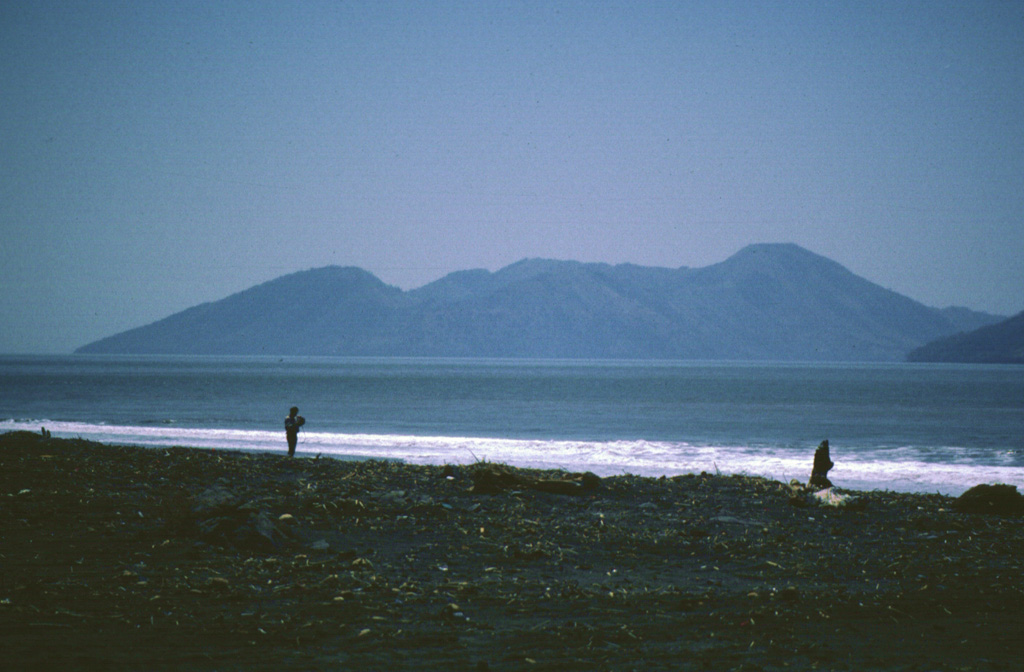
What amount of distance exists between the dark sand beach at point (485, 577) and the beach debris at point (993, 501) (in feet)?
1.23

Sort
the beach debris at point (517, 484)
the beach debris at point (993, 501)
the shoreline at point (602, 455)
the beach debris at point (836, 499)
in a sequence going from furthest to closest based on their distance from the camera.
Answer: the shoreline at point (602, 455) < the beach debris at point (517, 484) < the beach debris at point (993, 501) < the beach debris at point (836, 499)

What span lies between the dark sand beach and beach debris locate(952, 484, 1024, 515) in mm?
375

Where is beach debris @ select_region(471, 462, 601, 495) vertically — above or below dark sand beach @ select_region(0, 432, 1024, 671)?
above

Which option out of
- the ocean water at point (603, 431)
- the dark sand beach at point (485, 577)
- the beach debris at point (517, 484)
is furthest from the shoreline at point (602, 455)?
the dark sand beach at point (485, 577)

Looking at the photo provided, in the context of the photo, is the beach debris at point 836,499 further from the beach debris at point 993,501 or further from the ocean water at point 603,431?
the ocean water at point 603,431

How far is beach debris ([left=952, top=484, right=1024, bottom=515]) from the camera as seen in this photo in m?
13.1

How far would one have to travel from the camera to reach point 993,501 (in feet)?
43.8

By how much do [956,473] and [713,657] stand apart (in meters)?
22.6

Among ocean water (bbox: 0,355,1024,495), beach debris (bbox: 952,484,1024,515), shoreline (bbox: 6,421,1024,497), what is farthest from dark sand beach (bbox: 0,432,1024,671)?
ocean water (bbox: 0,355,1024,495)

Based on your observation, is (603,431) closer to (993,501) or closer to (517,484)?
(993,501)

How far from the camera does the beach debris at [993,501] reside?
516 inches

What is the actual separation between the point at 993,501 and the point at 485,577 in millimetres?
9924

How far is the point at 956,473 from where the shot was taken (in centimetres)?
2470

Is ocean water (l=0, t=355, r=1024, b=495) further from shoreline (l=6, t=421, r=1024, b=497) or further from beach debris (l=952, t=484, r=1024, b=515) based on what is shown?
beach debris (l=952, t=484, r=1024, b=515)
